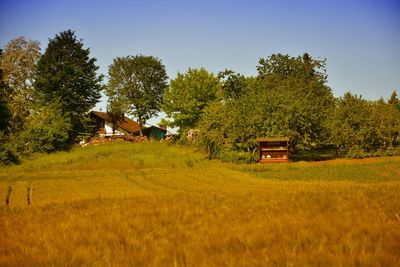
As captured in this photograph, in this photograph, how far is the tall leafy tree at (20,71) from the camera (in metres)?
61.8

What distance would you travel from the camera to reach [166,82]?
87000mm

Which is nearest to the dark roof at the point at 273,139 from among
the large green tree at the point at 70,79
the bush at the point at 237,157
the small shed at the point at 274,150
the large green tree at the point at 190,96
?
the small shed at the point at 274,150

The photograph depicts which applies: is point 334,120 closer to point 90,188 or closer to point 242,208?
point 90,188

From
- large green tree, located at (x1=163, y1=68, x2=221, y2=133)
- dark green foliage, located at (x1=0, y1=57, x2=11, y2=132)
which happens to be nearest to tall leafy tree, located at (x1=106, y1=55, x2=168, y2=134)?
large green tree, located at (x1=163, y1=68, x2=221, y2=133)

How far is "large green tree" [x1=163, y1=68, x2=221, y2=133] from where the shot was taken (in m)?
67.8

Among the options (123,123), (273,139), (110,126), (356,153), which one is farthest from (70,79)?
(356,153)

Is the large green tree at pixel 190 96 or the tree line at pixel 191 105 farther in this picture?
the large green tree at pixel 190 96

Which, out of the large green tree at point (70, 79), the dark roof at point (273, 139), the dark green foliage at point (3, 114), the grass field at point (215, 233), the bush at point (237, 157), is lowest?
the grass field at point (215, 233)

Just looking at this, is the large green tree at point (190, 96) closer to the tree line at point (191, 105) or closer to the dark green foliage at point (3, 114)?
the tree line at point (191, 105)

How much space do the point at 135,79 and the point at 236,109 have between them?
39977 millimetres

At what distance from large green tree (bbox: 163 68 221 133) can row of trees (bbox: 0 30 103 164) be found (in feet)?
40.2

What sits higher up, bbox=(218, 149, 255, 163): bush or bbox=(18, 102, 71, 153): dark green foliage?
bbox=(18, 102, 71, 153): dark green foliage

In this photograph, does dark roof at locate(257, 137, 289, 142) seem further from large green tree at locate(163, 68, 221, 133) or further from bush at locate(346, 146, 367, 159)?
large green tree at locate(163, 68, 221, 133)

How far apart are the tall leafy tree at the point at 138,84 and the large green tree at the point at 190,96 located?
14.6 m
